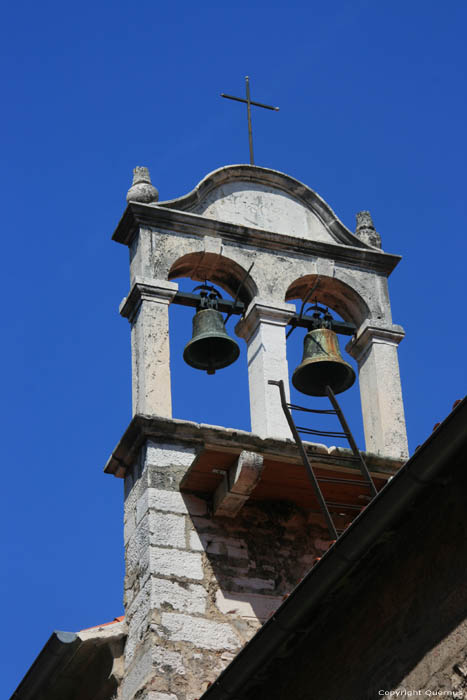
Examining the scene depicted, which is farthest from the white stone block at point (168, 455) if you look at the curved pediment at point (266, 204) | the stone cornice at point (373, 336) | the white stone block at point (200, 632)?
the curved pediment at point (266, 204)

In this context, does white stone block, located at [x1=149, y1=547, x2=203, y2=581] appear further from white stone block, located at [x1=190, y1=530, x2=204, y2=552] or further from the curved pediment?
the curved pediment

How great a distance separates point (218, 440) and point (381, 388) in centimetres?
143

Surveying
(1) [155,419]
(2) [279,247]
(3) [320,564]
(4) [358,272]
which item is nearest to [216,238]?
(2) [279,247]

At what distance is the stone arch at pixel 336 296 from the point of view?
9.35 m

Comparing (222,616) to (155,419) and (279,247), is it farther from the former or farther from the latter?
(279,247)

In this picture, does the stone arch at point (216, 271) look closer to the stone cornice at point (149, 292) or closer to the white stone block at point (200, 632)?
the stone cornice at point (149, 292)

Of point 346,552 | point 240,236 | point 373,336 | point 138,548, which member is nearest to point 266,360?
point 373,336

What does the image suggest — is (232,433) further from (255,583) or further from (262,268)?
(262,268)

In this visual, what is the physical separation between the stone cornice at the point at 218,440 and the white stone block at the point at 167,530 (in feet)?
1.63

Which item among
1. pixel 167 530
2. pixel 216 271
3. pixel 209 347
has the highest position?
pixel 216 271

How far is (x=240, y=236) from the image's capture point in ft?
30.2

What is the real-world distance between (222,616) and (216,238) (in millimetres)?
2818

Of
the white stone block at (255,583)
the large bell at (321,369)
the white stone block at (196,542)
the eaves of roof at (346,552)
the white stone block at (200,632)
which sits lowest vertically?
→ the eaves of roof at (346,552)

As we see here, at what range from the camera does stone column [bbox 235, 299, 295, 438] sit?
27.8ft
